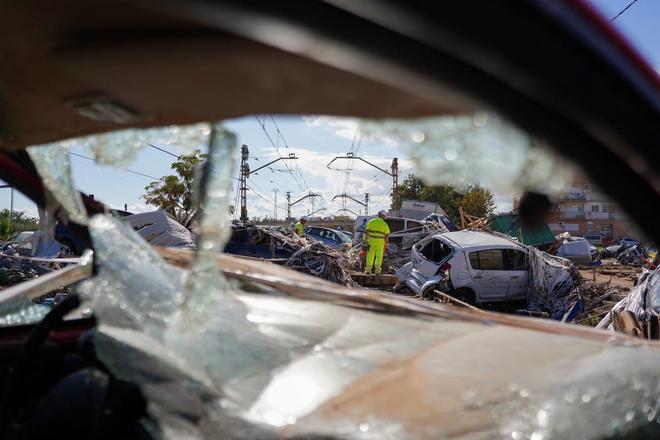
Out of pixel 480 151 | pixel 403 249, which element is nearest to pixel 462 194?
pixel 480 151

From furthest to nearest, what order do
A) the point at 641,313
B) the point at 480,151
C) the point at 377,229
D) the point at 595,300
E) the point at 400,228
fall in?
the point at 400,228 → the point at 377,229 → the point at 595,300 → the point at 641,313 → the point at 480,151

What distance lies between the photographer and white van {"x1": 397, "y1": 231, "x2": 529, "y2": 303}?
11.3 m

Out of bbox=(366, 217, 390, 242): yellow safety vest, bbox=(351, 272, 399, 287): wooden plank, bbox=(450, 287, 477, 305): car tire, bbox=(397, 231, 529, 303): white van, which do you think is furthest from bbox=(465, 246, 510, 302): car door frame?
bbox=(366, 217, 390, 242): yellow safety vest

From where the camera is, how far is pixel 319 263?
1249cm

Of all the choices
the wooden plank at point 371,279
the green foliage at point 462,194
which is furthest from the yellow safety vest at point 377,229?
the green foliage at point 462,194

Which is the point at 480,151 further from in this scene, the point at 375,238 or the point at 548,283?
the point at 375,238

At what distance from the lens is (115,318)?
5.09 feet

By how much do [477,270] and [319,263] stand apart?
384cm

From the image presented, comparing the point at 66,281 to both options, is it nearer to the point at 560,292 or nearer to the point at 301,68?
the point at 301,68

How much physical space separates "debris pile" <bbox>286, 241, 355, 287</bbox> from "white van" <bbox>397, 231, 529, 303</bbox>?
1604 millimetres

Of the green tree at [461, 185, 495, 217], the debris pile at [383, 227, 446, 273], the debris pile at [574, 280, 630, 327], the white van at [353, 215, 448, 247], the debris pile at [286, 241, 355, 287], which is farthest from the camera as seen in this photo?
the white van at [353, 215, 448, 247]

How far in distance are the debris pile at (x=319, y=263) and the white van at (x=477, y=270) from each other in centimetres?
160

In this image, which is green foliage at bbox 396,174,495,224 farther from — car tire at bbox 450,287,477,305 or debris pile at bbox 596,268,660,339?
car tire at bbox 450,287,477,305

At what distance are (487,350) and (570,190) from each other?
0.70 meters
